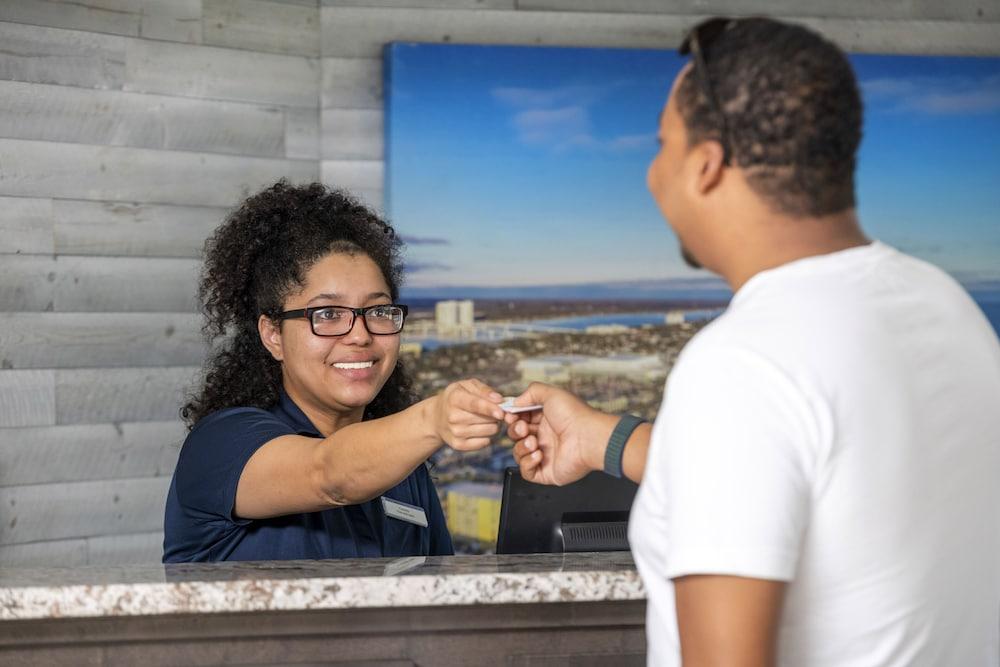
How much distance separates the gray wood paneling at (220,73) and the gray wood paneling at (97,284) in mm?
510

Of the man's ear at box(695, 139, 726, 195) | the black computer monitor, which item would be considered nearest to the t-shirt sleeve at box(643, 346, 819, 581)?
the man's ear at box(695, 139, 726, 195)

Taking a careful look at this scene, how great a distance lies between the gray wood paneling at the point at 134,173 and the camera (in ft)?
9.61

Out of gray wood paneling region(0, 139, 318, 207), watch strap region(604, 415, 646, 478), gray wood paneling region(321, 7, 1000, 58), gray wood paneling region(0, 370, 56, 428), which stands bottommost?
gray wood paneling region(0, 370, 56, 428)

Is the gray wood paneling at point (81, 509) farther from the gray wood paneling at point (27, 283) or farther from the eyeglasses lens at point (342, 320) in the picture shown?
the eyeglasses lens at point (342, 320)

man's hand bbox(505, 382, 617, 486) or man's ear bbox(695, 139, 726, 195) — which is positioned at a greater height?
man's ear bbox(695, 139, 726, 195)

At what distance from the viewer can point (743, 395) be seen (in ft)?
2.52

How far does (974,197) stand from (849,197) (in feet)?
9.83

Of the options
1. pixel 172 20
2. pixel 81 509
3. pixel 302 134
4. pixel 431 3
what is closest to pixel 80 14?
pixel 172 20

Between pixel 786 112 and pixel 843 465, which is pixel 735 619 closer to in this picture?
pixel 843 465

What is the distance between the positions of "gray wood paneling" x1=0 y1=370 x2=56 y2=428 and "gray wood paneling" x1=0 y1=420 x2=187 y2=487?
0.08ft

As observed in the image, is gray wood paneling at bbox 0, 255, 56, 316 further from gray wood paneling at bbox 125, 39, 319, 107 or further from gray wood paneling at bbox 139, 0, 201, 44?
gray wood paneling at bbox 139, 0, 201, 44

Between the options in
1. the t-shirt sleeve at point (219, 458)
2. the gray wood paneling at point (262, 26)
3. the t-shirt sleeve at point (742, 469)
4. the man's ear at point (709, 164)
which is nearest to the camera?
the t-shirt sleeve at point (742, 469)

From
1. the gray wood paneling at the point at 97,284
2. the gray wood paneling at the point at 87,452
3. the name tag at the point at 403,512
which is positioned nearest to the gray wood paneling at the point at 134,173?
the gray wood paneling at the point at 97,284

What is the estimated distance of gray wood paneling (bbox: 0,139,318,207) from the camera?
9.61 ft
